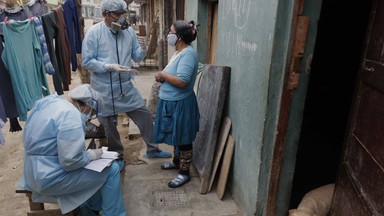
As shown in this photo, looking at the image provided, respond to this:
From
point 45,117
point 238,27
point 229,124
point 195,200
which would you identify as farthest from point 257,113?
point 45,117

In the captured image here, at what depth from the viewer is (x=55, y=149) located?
2412 millimetres

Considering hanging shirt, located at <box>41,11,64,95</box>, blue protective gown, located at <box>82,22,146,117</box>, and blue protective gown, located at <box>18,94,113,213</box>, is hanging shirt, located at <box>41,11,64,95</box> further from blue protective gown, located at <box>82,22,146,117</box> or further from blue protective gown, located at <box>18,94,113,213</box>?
blue protective gown, located at <box>18,94,113,213</box>

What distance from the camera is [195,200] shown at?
336 cm

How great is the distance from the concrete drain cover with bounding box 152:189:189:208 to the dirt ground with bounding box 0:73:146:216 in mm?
881

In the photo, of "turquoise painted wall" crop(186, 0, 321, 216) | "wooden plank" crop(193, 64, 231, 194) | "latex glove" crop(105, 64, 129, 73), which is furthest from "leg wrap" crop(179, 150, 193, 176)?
"latex glove" crop(105, 64, 129, 73)

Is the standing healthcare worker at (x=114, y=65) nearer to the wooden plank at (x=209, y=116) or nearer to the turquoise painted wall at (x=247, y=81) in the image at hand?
the wooden plank at (x=209, y=116)

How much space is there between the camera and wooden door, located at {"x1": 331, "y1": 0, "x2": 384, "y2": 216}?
5.58 feet

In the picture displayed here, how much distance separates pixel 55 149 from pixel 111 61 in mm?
1640

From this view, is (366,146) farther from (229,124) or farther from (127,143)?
(127,143)

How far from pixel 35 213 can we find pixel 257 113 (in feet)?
7.48

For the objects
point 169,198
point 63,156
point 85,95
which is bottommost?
point 169,198

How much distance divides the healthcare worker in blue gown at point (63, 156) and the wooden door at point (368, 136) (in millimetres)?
2012

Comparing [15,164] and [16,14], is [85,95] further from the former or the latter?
[15,164]

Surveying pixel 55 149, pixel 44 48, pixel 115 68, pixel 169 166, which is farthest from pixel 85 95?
pixel 169 166
